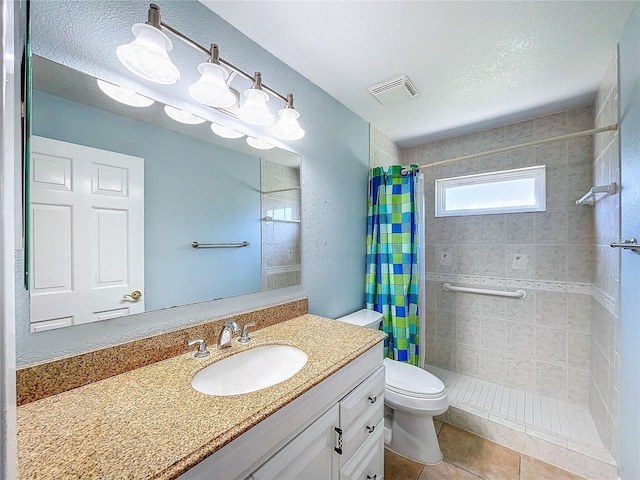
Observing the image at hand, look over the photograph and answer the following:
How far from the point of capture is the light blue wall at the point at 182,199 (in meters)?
0.86

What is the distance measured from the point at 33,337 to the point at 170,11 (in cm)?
120

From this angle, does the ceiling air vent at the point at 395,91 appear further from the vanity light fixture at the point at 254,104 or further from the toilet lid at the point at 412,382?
the toilet lid at the point at 412,382

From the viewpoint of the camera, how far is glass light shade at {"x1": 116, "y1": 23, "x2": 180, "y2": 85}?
2.83ft

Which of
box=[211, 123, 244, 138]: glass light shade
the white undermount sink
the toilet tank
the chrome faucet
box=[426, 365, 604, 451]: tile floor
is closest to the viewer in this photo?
the white undermount sink

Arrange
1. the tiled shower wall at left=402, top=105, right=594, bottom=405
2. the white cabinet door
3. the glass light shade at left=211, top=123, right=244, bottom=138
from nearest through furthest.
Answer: the white cabinet door, the glass light shade at left=211, top=123, right=244, bottom=138, the tiled shower wall at left=402, top=105, right=594, bottom=405

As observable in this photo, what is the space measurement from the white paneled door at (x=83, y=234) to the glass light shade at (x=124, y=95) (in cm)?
19

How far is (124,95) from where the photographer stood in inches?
36.8

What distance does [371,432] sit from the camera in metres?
1.16

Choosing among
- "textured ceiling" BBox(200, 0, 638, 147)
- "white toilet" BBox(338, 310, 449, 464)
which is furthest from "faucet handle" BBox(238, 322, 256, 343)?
"textured ceiling" BBox(200, 0, 638, 147)

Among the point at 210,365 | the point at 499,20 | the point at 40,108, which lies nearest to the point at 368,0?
the point at 499,20

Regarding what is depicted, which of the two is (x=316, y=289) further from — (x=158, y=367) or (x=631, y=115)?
(x=631, y=115)

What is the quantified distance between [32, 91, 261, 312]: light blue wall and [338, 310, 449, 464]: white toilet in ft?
3.38

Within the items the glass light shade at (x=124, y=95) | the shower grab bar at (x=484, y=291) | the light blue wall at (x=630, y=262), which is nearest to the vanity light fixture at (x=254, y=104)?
the glass light shade at (x=124, y=95)

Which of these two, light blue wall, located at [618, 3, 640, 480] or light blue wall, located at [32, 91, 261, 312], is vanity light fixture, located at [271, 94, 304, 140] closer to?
light blue wall, located at [32, 91, 261, 312]
